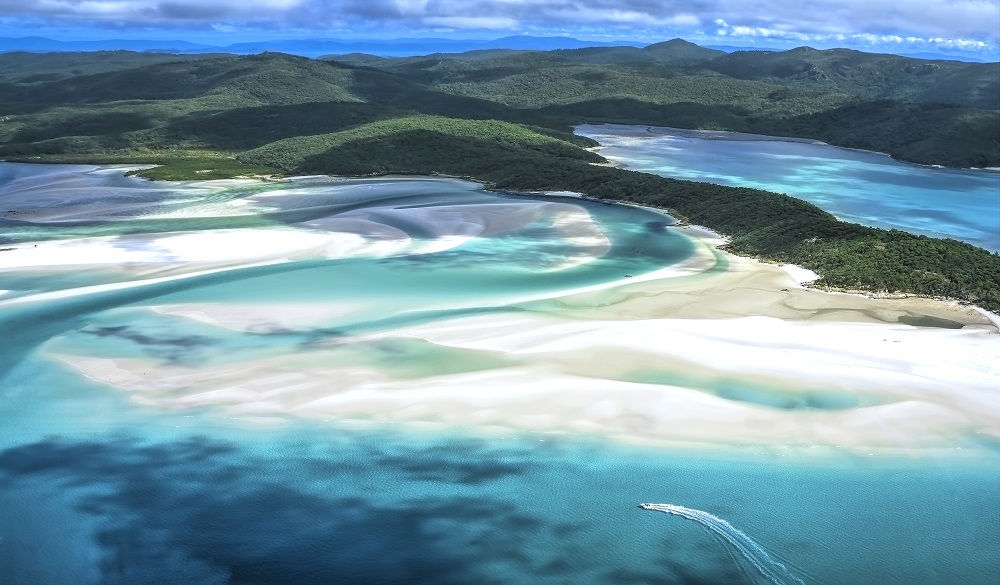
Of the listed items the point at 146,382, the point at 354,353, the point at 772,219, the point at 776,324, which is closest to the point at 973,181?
the point at 772,219

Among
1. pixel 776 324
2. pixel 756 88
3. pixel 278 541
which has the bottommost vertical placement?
pixel 278 541

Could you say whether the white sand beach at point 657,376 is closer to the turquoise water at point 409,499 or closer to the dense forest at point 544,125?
the turquoise water at point 409,499

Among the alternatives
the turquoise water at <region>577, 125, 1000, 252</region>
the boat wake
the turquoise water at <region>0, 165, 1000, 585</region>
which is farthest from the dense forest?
the boat wake

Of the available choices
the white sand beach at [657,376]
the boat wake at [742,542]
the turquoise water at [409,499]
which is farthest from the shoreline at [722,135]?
the boat wake at [742,542]

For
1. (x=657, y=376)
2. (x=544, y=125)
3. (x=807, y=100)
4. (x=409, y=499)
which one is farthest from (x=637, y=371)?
(x=807, y=100)

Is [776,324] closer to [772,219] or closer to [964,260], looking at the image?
[964,260]

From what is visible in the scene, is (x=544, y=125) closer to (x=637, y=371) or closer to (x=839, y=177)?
(x=839, y=177)

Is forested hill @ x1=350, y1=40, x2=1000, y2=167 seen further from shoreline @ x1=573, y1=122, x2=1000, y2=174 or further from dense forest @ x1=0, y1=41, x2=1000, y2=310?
shoreline @ x1=573, y1=122, x2=1000, y2=174
